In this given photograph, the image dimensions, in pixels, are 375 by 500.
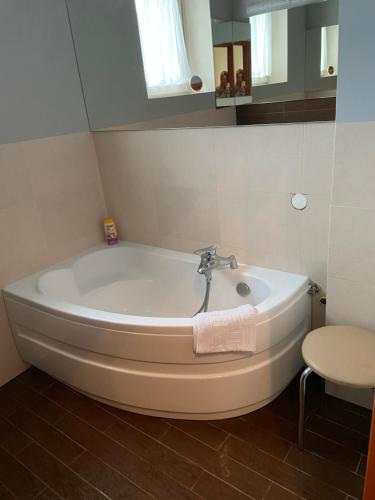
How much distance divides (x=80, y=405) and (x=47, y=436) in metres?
0.21

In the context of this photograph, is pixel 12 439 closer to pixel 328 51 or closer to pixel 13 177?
pixel 13 177

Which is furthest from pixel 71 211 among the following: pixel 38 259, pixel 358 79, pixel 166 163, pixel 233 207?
pixel 358 79

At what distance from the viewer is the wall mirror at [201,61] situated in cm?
192

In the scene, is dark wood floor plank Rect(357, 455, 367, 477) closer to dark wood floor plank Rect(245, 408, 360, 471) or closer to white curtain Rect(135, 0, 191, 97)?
dark wood floor plank Rect(245, 408, 360, 471)

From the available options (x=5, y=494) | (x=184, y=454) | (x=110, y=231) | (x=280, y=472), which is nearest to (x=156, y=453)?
(x=184, y=454)

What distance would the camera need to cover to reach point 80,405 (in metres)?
1.95

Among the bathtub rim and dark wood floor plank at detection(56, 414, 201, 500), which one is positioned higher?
the bathtub rim

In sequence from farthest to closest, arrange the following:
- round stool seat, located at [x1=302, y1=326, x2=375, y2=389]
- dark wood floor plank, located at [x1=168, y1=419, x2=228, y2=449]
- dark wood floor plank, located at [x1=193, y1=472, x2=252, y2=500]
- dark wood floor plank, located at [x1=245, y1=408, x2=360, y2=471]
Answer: dark wood floor plank, located at [x1=168, y1=419, x2=228, y2=449], dark wood floor plank, located at [x1=245, y1=408, x2=360, y2=471], dark wood floor plank, located at [x1=193, y1=472, x2=252, y2=500], round stool seat, located at [x1=302, y1=326, x2=375, y2=389]

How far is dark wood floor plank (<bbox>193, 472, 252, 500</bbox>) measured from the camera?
4.68 ft

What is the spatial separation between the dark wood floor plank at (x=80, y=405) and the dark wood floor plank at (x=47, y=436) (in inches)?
5.0

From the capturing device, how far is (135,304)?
2.44 metres

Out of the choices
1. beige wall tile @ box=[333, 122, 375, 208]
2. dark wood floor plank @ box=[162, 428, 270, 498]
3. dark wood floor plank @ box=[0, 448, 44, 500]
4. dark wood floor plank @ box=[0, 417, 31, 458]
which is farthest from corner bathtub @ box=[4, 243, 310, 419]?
beige wall tile @ box=[333, 122, 375, 208]

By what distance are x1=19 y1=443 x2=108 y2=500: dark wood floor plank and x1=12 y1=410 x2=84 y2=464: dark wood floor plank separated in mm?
30

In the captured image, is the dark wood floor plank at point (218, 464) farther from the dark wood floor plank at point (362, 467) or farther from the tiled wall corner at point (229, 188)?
the tiled wall corner at point (229, 188)
